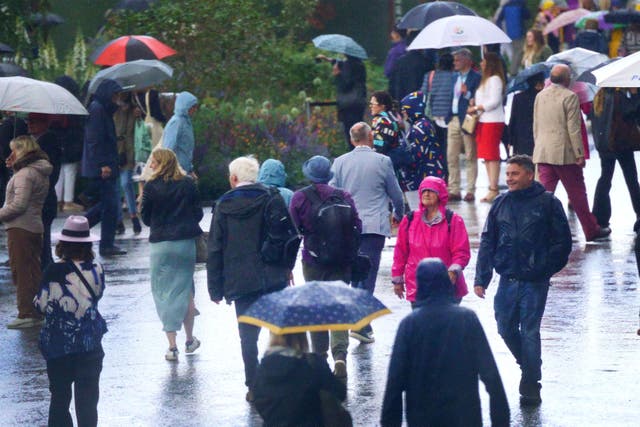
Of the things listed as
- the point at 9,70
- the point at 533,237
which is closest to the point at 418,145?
the point at 9,70

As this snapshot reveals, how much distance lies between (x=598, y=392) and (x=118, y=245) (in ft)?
27.6

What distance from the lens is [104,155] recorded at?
16344 mm

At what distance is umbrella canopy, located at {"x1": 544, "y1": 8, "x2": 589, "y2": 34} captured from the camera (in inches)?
1083

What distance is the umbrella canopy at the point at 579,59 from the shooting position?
61.1ft

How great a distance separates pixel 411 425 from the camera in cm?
716

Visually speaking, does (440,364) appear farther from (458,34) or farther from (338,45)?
(338,45)

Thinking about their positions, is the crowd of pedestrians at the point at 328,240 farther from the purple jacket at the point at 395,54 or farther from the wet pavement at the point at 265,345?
the purple jacket at the point at 395,54

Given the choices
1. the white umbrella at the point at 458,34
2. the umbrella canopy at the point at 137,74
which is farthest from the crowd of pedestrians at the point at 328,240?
the white umbrella at the point at 458,34

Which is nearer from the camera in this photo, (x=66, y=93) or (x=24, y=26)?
(x=66, y=93)

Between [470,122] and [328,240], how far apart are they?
31.6 feet

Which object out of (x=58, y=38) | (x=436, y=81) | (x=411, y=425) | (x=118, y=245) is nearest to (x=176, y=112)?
(x=118, y=245)

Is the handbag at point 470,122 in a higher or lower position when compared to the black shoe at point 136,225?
higher

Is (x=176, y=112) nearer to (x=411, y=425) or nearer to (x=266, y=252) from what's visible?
(x=266, y=252)

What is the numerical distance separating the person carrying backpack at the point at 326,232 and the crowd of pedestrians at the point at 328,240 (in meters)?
0.01
